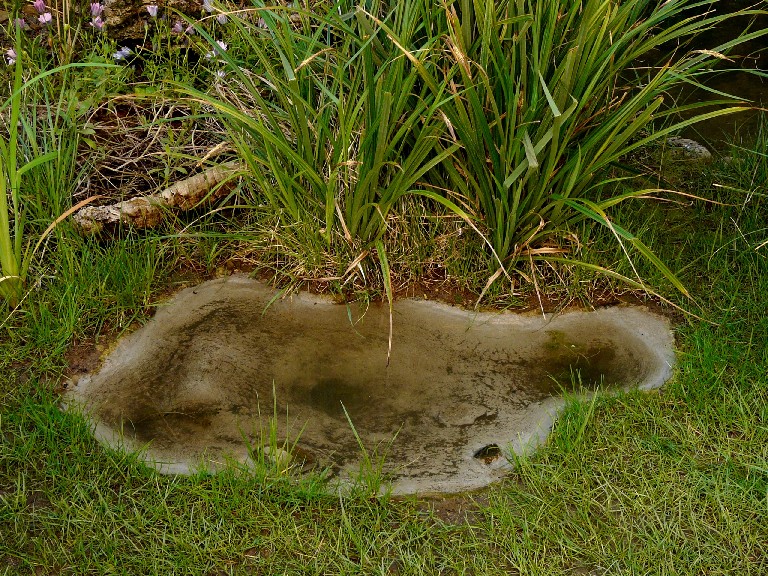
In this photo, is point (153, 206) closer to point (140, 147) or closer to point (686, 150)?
point (140, 147)

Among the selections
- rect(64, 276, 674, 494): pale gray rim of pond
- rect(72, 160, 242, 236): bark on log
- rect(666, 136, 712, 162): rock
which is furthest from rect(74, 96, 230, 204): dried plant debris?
rect(666, 136, 712, 162): rock

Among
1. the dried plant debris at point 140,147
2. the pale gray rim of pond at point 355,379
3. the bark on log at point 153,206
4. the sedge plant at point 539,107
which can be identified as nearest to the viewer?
the pale gray rim of pond at point 355,379

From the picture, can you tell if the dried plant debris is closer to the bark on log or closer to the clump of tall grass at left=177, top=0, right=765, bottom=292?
the bark on log

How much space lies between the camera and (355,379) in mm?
2611

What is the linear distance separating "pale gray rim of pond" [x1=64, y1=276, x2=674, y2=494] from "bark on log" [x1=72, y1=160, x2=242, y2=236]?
0.32m

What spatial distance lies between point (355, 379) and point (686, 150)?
1.78 metres

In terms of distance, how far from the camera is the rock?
11.2 feet

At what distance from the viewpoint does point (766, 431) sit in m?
2.40

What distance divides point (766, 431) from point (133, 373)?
6.16 ft

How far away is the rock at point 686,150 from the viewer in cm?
342

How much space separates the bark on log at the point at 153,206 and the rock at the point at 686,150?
5.72 feet

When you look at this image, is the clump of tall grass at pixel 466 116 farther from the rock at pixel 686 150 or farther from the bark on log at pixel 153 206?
the rock at pixel 686 150

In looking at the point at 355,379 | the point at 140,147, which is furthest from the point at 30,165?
the point at 355,379

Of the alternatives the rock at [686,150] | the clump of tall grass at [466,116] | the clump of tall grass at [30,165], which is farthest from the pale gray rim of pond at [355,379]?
the rock at [686,150]
